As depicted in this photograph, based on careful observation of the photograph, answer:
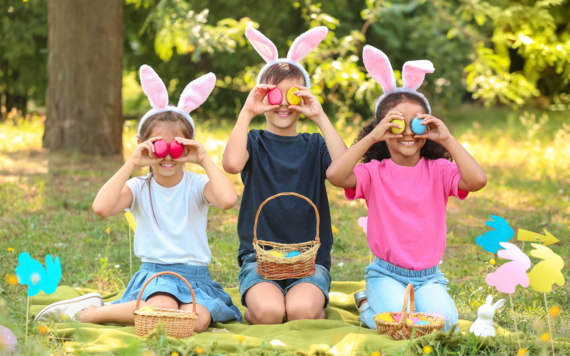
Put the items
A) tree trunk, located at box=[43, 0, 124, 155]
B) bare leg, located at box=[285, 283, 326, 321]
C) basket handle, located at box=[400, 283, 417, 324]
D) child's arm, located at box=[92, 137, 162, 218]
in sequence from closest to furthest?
1. basket handle, located at box=[400, 283, 417, 324]
2. child's arm, located at box=[92, 137, 162, 218]
3. bare leg, located at box=[285, 283, 326, 321]
4. tree trunk, located at box=[43, 0, 124, 155]

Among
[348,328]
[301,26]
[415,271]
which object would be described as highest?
[301,26]

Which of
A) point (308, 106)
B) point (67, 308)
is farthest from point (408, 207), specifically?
point (67, 308)

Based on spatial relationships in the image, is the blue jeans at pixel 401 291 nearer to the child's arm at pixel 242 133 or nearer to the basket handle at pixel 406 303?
the basket handle at pixel 406 303

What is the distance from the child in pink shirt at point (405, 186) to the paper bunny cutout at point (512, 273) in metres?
0.42

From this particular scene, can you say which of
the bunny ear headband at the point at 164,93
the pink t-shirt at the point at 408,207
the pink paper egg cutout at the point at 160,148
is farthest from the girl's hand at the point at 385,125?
the pink paper egg cutout at the point at 160,148

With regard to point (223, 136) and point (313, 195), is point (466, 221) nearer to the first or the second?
point (313, 195)

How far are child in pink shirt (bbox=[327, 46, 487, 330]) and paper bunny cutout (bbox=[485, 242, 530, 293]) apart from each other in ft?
1.36

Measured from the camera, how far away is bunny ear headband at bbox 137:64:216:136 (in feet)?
10.0

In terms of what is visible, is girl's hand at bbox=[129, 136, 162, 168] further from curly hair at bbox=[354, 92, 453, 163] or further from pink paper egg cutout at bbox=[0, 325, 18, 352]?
curly hair at bbox=[354, 92, 453, 163]

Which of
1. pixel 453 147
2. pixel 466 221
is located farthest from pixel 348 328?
pixel 466 221

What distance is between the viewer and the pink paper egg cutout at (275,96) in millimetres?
3088

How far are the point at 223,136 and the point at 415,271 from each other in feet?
22.6

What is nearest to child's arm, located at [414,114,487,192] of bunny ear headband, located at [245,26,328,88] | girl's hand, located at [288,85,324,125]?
girl's hand, located at [288,85,324,125]

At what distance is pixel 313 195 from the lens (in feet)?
10.6
